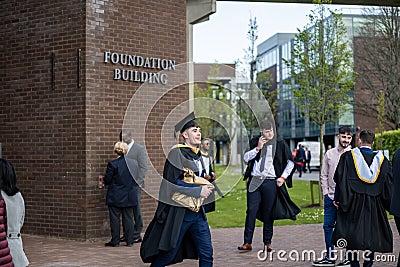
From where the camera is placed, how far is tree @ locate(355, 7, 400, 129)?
1447 inches

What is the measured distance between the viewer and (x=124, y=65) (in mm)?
12125

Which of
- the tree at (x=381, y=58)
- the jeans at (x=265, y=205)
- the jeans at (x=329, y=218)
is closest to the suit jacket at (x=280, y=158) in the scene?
the jeans at (x=265, y=205)

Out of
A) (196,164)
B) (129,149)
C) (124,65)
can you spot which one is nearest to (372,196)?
(196,164)

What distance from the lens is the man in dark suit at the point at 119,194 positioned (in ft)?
36.4

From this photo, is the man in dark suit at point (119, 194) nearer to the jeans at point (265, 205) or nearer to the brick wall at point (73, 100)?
the brick wall at point (73, 100)

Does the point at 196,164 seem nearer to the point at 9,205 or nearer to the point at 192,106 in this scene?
the point at 9,205

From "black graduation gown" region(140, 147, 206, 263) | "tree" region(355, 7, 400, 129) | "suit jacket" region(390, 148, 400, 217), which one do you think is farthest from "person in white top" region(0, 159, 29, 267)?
"tree" region(355, 7, 400, 129)

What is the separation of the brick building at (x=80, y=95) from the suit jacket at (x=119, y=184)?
0.53m

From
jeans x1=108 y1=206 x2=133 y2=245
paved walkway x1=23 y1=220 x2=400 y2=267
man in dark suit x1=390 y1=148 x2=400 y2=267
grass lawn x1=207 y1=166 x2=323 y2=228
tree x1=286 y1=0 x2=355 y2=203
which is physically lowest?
grass lawn x1=207 y1=166 x2=323 y2=228

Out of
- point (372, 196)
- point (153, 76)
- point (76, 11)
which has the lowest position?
point (372, 196)

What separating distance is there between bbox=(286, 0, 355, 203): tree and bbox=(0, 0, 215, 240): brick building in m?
6.31

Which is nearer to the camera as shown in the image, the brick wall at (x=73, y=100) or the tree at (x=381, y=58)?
the brick wall at (x=73, y=100)

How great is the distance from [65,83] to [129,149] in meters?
1.75

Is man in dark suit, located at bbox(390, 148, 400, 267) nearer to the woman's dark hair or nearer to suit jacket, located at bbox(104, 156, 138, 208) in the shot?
the woman's dark hair
